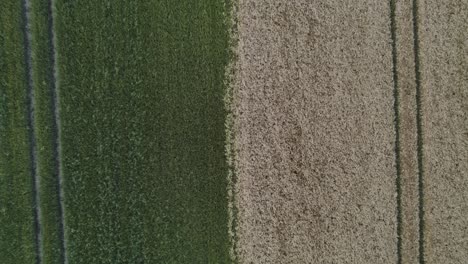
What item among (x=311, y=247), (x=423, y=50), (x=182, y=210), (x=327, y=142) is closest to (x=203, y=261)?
(x=182, y=210)

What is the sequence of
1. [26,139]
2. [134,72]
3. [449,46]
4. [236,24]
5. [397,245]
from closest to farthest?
1. [26,139]
2. [134,72]
3. [236,24]
4. [397,245]
5. [449,46]

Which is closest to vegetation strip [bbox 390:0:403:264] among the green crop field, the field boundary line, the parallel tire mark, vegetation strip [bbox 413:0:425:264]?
vegetation strip [bbox 413:0:425:264]

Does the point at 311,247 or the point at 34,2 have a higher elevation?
the point at 34,2

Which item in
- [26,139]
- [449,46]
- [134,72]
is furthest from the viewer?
[449,46]

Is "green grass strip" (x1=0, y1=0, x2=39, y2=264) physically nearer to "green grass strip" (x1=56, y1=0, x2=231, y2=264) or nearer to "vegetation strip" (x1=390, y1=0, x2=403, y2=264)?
"green grass strip" (x1=56, y1=0, x2=231, y2=264)

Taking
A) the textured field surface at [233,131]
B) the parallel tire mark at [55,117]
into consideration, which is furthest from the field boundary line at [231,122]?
the parallel tire mark at [55,117]

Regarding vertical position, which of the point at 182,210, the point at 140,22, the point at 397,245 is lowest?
the point at 397,245

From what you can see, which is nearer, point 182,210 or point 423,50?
point 182,210

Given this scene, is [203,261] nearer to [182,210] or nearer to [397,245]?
[182,210]

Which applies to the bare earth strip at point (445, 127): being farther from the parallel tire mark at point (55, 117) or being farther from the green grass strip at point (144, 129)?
the parallel tire mark at point (55, 117)
